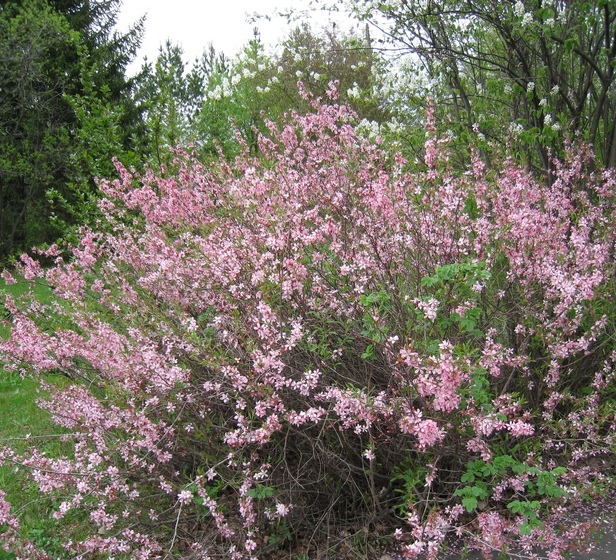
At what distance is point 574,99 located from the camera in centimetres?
612

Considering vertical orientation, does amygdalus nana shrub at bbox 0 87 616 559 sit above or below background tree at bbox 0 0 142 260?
below

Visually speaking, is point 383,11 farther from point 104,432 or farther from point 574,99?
point 104,432

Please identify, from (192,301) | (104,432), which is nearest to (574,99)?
(192,301)

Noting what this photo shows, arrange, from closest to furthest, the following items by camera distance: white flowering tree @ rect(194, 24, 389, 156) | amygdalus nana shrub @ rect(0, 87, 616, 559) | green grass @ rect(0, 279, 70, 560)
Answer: amygdalus nana shrub @ rect(0, 87, 616, 559), green grass @ rect(0, 279, 70, 560), white flowering tree @ rect(194, 24, 389, 156)

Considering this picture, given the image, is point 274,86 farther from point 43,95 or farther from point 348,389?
point 348,389

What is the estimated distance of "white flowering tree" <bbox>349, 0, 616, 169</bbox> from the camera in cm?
516

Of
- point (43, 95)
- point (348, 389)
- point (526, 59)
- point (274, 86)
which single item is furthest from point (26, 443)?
point (43, 95)

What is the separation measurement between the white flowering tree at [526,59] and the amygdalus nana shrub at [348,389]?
1.91 m

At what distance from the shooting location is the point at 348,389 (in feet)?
8.72

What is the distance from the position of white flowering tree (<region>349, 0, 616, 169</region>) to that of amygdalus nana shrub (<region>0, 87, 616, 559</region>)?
1911mm

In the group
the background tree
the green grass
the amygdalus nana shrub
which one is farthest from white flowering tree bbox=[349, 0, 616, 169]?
the background tree

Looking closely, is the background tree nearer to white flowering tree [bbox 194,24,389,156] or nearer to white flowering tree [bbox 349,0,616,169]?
white flowering tree [bbox 194,24,389,156]

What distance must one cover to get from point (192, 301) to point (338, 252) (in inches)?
41.3

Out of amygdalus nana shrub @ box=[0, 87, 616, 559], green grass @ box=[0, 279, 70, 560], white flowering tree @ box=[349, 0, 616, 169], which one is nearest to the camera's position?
amygdalus nana shrub @ box=[0, 87, 616, 559]
